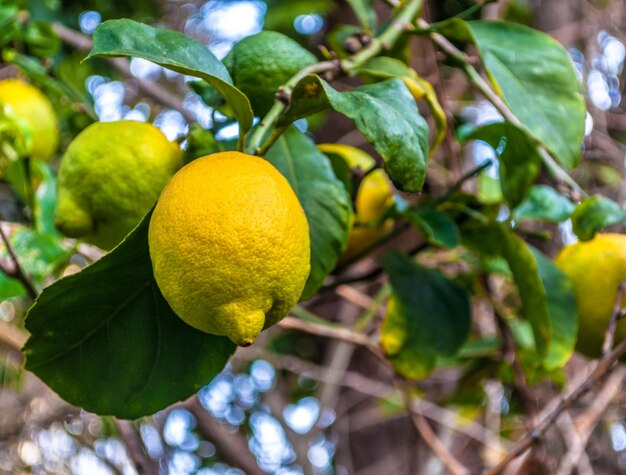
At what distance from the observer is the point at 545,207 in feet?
3.02

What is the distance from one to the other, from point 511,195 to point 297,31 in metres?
1.19

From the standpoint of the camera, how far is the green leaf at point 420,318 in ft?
3.02

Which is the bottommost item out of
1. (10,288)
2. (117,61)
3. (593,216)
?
(117,61)

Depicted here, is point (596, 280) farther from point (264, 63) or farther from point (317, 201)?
point (264, 63)

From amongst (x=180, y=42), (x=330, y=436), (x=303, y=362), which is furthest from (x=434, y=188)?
(x=180, y=42)

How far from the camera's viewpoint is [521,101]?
2.44 feet

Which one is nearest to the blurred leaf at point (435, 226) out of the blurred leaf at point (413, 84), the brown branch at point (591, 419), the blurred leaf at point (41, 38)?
the blurred leaf at point (413, 84)

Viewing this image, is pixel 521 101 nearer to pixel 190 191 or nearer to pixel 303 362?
pixel 190 191

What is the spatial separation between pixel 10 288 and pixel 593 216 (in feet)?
2.02

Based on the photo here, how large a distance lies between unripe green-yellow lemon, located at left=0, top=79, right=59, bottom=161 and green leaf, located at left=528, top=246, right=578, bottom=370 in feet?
2.38

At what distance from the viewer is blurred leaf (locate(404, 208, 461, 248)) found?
799 millimetres

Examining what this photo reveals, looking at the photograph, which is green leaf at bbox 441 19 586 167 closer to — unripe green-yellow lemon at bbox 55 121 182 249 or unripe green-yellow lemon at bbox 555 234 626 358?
unripe green-yellow lemon at bbox 555 234 626 358

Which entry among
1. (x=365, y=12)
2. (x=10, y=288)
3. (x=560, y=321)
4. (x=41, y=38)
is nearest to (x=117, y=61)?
(x=41, y=38)

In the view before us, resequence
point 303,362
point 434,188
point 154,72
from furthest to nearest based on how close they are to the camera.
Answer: point 154,72, point 303,362, point 434,188
